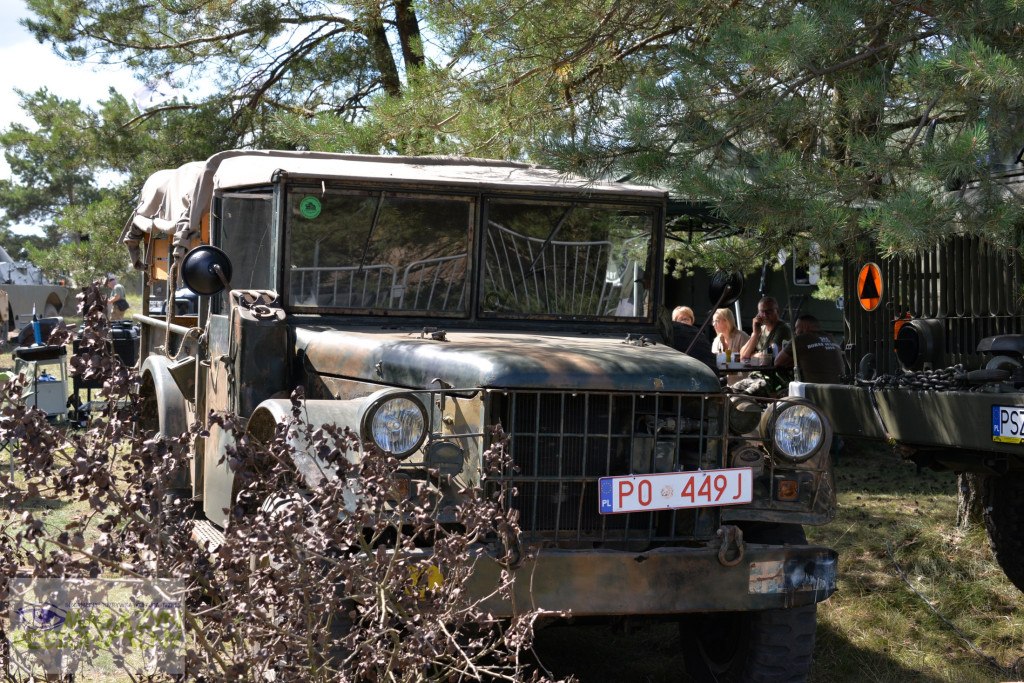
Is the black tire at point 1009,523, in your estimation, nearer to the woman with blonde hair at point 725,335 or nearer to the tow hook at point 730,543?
the tow hook at point 730,543

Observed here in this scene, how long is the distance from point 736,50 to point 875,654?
285 centimetres

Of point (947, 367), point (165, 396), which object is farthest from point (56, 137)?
point (947, 367)

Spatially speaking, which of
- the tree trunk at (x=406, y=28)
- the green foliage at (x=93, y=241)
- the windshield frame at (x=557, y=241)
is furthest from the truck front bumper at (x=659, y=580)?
the green foliage at (x=93, y=241)

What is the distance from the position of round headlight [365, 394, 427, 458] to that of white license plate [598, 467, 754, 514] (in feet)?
2.10

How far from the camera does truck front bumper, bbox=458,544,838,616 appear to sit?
3471 millimetres

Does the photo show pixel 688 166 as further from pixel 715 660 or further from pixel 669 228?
pixel 715 660

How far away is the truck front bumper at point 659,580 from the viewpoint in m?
3.47

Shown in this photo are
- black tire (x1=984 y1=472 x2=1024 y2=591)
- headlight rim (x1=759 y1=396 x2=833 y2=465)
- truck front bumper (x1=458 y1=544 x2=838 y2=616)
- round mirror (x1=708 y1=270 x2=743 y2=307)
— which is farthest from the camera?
black tire (x1=984 y1=472 x2=1024 y2=591)

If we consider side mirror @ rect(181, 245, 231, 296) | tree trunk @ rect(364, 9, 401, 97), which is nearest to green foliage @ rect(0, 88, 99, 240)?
tree trunk @ rect(364, 9, 401, 97)

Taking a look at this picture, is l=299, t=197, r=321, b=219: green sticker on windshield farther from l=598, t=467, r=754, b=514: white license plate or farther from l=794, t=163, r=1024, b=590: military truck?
l=794, t=163, r=1024, b=590: military truck

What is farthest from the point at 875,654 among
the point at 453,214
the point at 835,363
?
the point at 835,363

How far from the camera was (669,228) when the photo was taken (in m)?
5.63

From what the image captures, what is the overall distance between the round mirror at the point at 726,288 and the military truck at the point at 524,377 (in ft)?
0.94

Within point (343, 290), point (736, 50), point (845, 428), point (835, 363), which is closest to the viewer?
point (736, 50)
